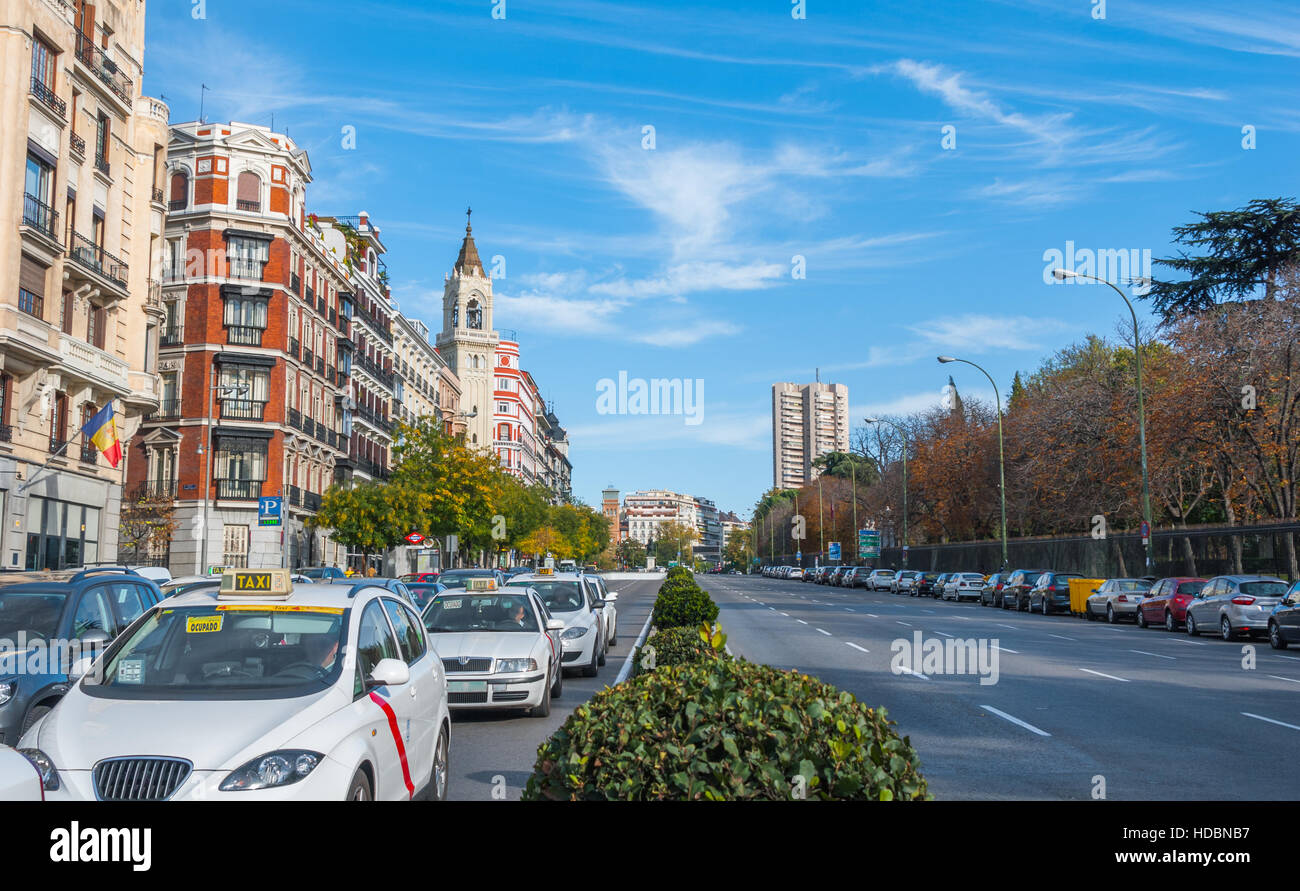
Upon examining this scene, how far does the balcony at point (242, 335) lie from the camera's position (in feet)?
169

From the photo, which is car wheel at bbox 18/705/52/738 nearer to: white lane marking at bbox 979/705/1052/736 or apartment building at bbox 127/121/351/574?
white lane marking at bbox 979/705/1052/736

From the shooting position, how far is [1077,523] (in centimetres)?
5500

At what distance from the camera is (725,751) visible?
403 cm

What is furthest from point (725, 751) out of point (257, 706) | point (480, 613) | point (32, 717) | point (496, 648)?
point (480, 613)

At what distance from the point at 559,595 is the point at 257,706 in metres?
13.1

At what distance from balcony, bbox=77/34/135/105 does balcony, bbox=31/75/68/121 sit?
6.40ft

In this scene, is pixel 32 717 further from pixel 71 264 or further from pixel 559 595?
pixel 71 264

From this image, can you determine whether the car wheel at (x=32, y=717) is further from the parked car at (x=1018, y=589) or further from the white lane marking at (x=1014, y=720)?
the parked car at (x=1018, y=589)

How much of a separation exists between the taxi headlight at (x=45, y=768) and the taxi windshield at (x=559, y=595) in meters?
12.6

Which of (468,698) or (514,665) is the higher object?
(514,665)

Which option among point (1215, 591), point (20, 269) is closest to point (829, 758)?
point (1215, 591)

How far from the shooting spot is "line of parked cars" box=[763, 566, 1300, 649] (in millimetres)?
25062

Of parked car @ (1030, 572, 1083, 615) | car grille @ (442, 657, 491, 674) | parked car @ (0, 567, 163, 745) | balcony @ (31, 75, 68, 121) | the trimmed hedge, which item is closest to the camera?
the trimmed hedge

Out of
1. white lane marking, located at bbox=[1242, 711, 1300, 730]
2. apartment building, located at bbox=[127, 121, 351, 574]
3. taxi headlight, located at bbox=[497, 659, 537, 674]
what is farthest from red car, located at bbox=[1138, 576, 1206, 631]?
apartment building, located at bbox=[127, 121, 351, 574]
